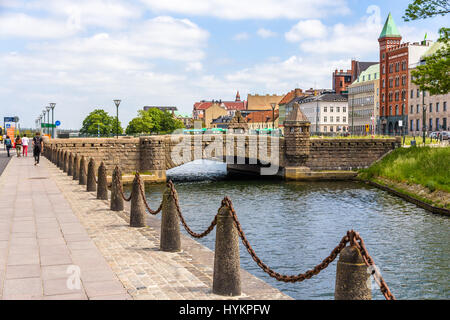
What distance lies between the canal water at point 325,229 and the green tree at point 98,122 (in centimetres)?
9943

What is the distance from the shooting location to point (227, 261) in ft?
23.2

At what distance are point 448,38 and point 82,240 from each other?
28256 millimetres

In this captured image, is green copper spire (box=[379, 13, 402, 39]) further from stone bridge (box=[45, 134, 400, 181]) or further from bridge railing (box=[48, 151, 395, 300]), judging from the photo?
bridge railing (box=[48, 151, 395, 300])

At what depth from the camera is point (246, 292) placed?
7.37m

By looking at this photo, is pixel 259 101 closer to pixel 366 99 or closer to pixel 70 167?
pixel 366 99

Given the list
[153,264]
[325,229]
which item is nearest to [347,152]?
[325,229]

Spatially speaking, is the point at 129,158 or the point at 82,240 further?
the point at 129,158

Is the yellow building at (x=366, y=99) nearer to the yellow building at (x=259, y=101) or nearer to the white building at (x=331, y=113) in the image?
the white building at (x=331, y=113)

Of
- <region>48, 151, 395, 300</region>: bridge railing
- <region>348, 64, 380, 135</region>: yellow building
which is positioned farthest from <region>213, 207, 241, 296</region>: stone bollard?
<region>348, 64, 380, 135</region>: yellow building

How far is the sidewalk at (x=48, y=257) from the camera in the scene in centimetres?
686

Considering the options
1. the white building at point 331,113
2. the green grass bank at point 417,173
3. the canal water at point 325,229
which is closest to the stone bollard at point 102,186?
the canal water at point 325,229

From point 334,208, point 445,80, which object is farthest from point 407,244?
point 445,80

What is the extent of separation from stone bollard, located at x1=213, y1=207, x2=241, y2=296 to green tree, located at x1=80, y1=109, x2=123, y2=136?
127117 millimetres
